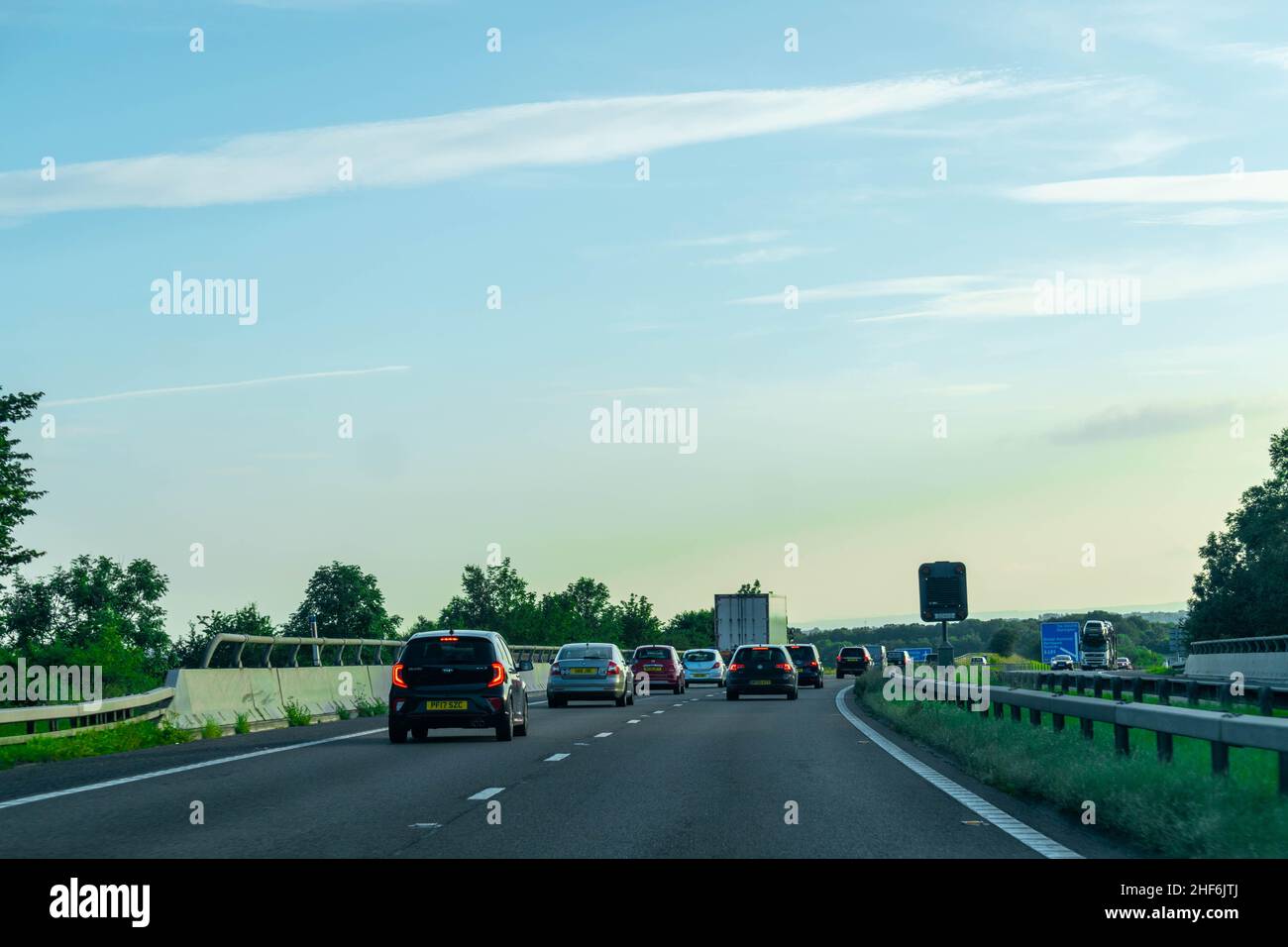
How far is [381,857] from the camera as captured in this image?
10312 mm

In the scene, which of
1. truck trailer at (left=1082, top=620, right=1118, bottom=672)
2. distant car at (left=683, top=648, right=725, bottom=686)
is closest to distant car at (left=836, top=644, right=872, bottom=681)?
distant car at (left=683, top=648, right=725, bottom=686)

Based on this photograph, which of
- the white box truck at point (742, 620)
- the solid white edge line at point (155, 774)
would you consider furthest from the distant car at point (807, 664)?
the solid white edge line at point (155, 774)

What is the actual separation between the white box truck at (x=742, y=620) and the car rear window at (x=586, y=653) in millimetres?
30989

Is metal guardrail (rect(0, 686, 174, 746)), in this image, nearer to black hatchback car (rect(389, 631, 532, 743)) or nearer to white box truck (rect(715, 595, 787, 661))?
black hatchback car (rect(389, 631, 532, 743))

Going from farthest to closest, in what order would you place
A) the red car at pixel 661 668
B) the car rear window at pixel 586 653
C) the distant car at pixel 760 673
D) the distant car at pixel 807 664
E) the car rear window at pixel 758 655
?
the distant car at pixel 807 664 < the red car at pixel 661 668 < the car rear window at pixel 758 655 < the distant car at pixel 760 673 < the car rear window at pixel 586 653

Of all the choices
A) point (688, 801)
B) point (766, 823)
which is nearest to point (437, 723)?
point (688, 801)

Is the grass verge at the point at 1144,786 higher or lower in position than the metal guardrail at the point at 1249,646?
higher

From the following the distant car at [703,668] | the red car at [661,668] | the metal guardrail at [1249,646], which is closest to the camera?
the metal guardrail at [1249,646]

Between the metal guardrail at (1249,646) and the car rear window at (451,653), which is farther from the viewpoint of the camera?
the metal guardrail at (1249,646)

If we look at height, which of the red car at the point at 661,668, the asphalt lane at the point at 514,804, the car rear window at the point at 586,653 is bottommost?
the red car at the point at 661,668

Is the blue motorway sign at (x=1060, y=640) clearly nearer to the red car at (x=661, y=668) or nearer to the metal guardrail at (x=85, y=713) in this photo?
the red car at (x=661, y=668)

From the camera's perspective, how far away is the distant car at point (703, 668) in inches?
2694

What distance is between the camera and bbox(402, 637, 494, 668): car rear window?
942 inches
